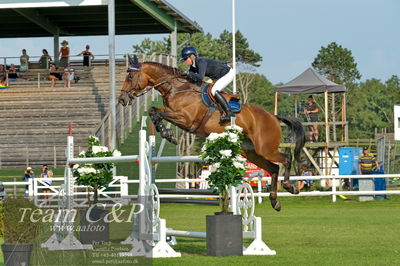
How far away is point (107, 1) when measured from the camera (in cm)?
2969

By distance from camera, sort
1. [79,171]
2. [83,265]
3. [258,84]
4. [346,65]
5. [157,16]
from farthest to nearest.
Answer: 1. [258,84]
2. [346,65]
3. [157,16]
4. [79,171]
5. [83,265]

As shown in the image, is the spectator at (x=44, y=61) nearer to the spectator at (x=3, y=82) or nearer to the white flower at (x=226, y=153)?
the spectator at (x=3, y=82)

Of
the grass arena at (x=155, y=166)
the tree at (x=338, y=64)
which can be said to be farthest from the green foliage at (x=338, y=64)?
the grass arena at (x=155, y=166)

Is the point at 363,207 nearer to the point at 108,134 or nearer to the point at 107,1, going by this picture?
the point at 108,134

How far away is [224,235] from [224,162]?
978mm

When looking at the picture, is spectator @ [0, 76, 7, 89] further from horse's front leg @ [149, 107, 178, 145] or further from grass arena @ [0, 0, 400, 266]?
horse's front leg @ [149, 107, 178, 145]

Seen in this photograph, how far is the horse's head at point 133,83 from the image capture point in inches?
549

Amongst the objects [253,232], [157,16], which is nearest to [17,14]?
[157,16]

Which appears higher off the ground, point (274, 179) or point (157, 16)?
point (157, 16)

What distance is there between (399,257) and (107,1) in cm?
2015

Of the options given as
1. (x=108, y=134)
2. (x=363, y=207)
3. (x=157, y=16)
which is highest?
(x=157, y=16)

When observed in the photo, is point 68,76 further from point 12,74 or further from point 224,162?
point 224,162

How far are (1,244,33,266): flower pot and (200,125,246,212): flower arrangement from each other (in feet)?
9.97

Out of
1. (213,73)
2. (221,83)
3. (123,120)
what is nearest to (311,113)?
(123,120)
